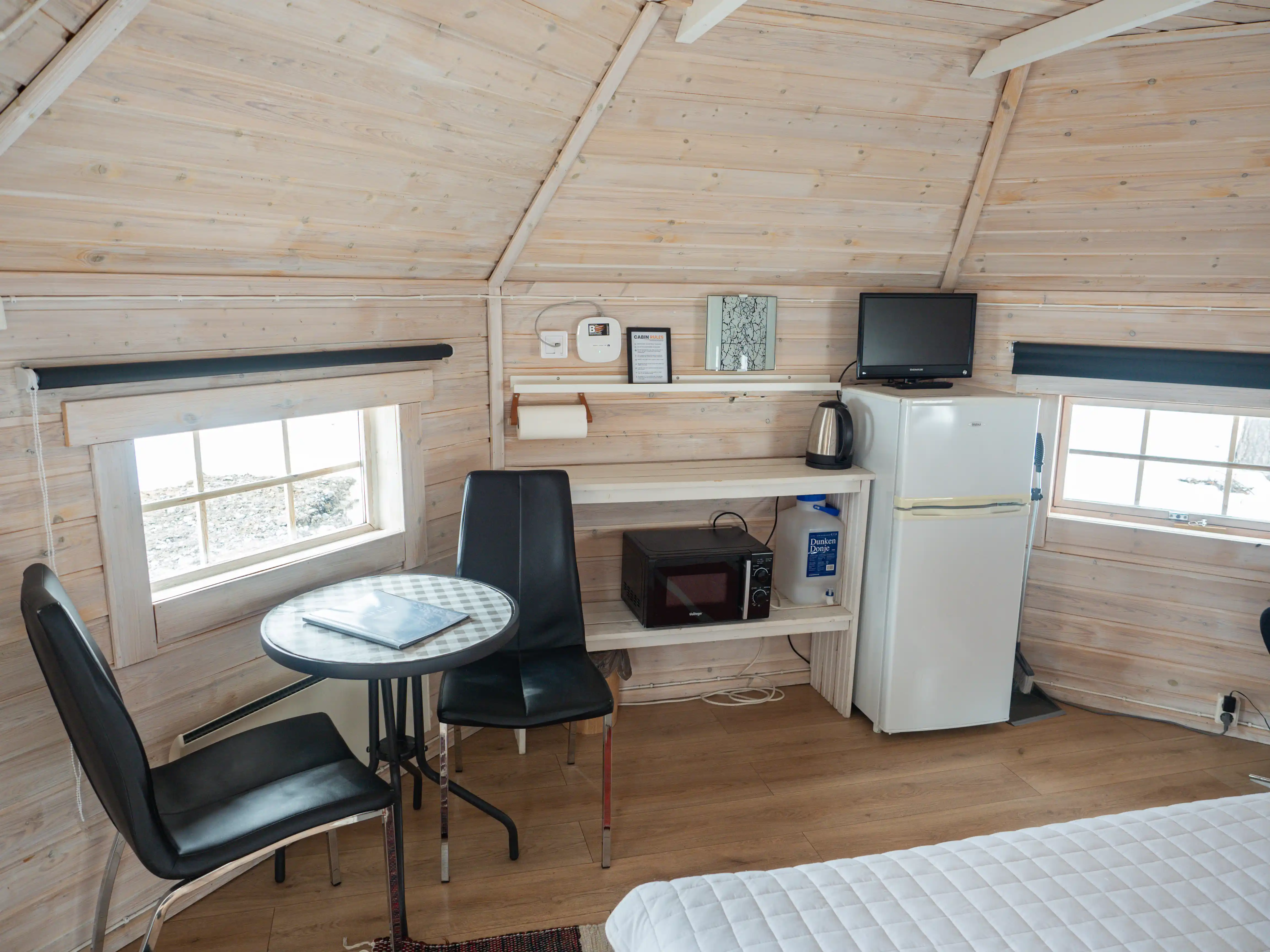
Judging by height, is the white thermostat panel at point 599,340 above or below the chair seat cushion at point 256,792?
above

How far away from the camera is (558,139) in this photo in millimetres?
2545

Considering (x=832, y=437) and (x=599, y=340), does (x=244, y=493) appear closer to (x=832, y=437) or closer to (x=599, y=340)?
(x=599, y=340)

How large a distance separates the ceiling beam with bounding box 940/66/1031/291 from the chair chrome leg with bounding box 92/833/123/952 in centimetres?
304

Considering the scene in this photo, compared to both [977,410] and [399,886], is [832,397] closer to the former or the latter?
[977,410]

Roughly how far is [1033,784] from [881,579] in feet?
2.66

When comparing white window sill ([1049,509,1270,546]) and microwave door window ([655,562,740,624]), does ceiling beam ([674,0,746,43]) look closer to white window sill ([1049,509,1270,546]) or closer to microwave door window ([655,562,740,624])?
microwave door window ([655,562,740,624])

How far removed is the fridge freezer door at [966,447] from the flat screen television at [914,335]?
11.9 inches

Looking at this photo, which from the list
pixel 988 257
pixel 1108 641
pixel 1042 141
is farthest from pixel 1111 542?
pixel 1042 141

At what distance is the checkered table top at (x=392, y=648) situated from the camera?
192 cm

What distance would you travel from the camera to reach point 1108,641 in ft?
11.3

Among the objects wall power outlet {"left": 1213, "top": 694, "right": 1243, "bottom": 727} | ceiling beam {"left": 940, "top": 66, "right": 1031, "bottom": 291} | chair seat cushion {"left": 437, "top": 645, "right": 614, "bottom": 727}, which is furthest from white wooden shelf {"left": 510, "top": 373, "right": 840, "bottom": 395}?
wall power outlet {"left": 1213, "top": 694, "right": 1243, "bottom": 727}

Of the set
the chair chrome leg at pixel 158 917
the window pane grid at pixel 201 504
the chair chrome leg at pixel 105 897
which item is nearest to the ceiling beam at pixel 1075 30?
the window pane grid at pixel 201 504

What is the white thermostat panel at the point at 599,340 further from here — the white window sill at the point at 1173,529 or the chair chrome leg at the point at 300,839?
the white window sill at the point at 1173,529

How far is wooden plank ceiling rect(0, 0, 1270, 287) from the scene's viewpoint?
174 cm
